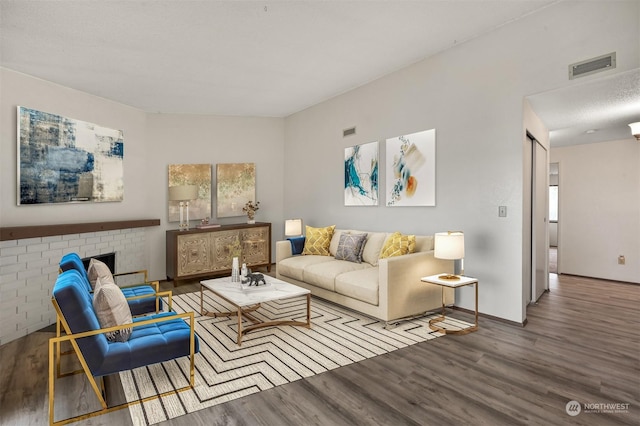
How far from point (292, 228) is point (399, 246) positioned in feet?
8.66

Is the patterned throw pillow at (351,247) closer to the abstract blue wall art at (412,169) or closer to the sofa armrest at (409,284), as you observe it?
the abstract blue wall art at (412,169)

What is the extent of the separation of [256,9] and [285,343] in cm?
314

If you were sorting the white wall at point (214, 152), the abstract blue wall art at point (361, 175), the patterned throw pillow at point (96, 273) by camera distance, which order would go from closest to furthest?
the patterned throw pillow at point (96, 273), the abstract blue wall art at point (361, 175), the white wall at point (214, 152)

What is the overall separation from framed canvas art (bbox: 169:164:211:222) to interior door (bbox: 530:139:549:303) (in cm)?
540

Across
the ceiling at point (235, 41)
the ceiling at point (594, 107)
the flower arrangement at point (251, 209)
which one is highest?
the ceiling at point (235, 41)

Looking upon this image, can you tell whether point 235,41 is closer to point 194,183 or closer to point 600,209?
point 194,183

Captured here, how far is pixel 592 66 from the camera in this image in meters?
3.22

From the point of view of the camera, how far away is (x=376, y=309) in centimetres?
382

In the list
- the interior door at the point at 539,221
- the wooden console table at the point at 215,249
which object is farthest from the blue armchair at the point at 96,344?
the interior door at the point at 539,221

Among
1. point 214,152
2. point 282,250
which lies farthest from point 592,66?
point 214,152

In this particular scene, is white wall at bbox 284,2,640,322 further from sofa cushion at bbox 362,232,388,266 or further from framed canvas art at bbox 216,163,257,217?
framed canvas art at bbox 216,163,257,217

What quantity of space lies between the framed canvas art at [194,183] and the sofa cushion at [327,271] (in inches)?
112

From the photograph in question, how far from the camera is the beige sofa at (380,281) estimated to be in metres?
3.72

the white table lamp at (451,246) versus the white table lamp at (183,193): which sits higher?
the white table lamp at (183,193)
